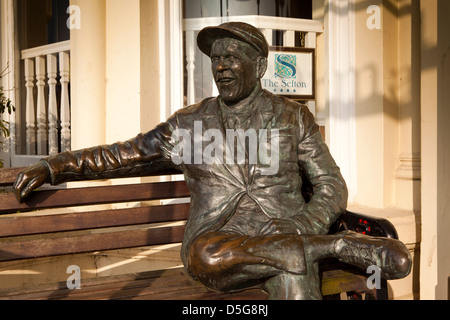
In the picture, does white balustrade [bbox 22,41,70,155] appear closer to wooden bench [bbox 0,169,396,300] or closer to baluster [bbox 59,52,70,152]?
baluster [bbox 59,52,70,152]

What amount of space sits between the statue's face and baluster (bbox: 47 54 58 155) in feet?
10.2

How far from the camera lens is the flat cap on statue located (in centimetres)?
253

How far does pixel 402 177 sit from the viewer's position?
173 inches

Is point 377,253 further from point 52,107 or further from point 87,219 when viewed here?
point 52,107

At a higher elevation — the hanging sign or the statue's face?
the hanging sign

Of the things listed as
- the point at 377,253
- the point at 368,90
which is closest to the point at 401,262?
the point at 377,253

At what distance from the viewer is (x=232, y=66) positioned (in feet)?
8.35

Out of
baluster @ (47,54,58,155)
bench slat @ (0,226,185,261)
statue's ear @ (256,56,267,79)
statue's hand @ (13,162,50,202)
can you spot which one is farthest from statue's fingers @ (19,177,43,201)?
baluster @ (47,54,58,155)

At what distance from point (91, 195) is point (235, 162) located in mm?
944

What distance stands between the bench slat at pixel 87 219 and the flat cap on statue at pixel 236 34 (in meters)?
1.09

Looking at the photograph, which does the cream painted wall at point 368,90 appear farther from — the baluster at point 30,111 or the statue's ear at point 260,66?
the baluster at point 30,111

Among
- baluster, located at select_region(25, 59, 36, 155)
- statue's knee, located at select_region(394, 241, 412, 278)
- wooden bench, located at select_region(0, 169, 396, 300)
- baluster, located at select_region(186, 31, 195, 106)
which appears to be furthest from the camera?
baluster, located at select_region(25, 59, 36, 155)
